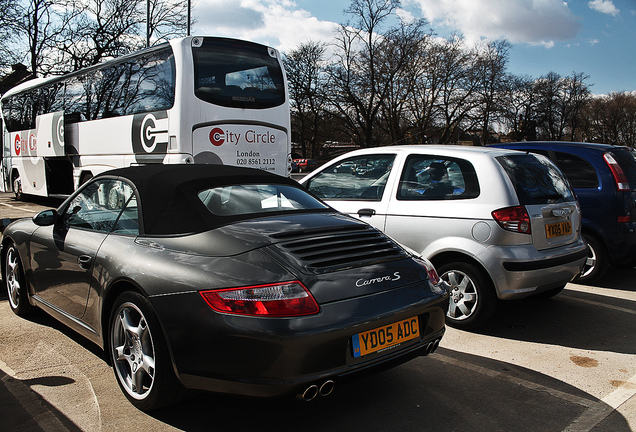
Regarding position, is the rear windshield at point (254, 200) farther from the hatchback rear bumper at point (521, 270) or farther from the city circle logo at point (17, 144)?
the city circle logo at point (17, 144)

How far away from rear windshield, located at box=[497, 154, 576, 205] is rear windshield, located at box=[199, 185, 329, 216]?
6.14ft

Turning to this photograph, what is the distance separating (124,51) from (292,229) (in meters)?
30.6

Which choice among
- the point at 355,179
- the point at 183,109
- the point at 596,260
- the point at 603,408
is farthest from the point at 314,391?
the point at 183,109

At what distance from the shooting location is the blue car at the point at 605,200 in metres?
6.08

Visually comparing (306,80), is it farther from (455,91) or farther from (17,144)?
(17,144)

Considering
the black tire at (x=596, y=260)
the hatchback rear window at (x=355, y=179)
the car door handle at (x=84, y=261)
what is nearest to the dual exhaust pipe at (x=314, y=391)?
the car door handle at (x=84, y=261)

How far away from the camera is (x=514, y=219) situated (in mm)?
4371

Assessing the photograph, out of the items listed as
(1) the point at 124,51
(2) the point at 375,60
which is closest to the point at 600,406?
(1) the point at 124,51

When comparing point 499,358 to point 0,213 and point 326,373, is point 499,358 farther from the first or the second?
point 0,213

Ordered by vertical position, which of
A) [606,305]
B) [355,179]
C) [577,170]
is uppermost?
[577,170]

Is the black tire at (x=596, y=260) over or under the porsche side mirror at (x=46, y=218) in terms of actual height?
under

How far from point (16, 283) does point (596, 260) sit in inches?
242

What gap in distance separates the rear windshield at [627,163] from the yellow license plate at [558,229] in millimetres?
1962

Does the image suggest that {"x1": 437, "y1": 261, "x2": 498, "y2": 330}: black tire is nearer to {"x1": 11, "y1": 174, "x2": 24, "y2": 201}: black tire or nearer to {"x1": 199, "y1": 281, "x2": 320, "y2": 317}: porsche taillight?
{"x1": 199, "y1": 281, "x2": 320, "y2": 317}: porsche taillight
